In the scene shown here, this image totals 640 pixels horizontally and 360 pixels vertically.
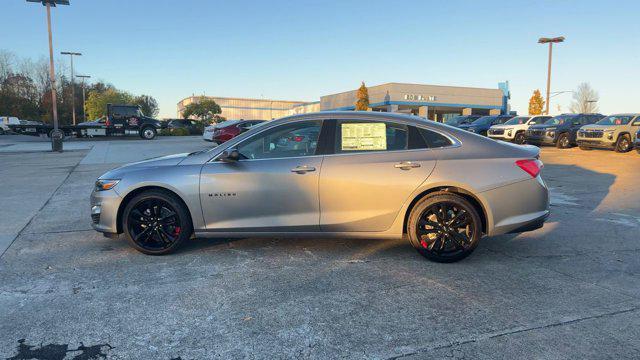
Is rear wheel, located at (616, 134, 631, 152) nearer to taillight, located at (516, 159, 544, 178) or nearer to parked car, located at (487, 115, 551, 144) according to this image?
parked car, located at (487, 115, 551, 144)

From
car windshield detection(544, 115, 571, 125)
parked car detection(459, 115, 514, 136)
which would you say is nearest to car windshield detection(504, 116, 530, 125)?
car windshield detection(544, 115, 571, 125)

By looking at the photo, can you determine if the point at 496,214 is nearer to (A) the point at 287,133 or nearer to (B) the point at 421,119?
(B) the point at 421,119

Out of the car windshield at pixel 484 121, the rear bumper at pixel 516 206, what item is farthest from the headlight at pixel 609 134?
the rear bumper at pixel 516 206

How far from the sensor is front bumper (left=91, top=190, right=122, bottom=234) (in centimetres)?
468

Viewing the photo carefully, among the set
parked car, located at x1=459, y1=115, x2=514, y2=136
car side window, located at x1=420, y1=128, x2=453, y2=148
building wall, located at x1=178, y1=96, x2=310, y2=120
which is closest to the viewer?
car side window, located at x1=420, y1=128, x2=453, y2=148

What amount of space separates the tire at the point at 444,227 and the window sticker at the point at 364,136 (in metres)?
0.74

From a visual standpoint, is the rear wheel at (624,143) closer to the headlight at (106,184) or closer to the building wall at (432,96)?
the headlight at (106,184)

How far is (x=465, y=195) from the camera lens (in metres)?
4.51

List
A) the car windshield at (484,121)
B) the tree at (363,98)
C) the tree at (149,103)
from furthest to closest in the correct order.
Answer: the tree at (149,103) → the tree at (363,98) → the car windshield at (484,121)

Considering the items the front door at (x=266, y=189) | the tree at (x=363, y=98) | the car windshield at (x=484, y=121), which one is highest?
the tree at (x=363, y=98)

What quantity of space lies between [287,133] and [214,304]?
197cm

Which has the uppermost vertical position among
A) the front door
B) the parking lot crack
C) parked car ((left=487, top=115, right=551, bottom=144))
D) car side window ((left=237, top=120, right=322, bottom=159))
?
parked car ((left=487, top=115, right=551, bottom=144))

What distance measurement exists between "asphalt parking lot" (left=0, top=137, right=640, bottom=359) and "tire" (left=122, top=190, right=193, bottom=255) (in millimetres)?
152

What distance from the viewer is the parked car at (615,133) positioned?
56.0 ft
